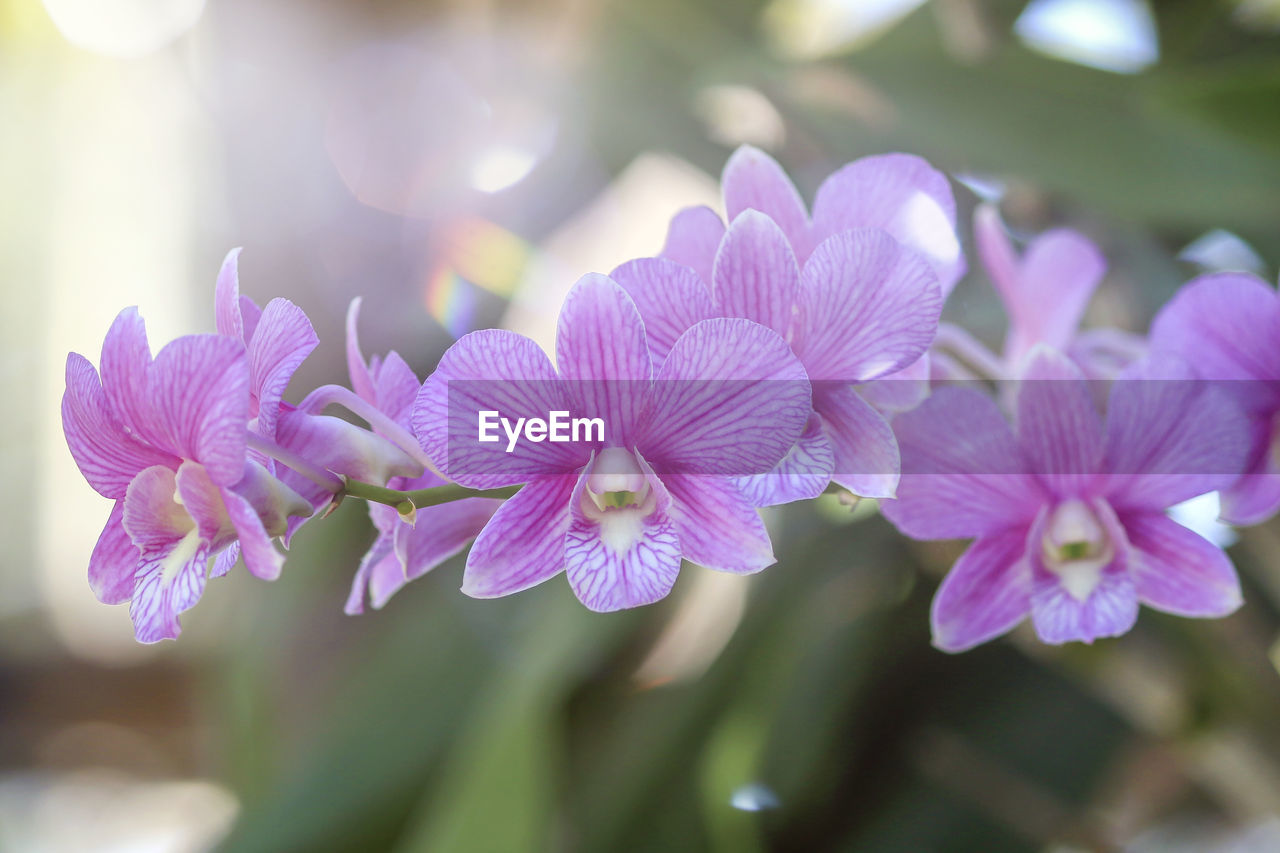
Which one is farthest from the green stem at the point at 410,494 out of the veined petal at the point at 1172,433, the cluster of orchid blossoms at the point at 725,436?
the veined petal at the point at 1172,433

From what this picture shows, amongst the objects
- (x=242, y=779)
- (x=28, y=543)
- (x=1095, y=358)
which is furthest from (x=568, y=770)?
(x=28, y=543)

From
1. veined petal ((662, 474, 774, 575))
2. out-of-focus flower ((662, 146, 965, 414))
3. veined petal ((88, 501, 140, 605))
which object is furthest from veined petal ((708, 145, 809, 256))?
veined petal ((88, 501, 140, 605))

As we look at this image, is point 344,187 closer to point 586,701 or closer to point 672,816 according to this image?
point 586,701

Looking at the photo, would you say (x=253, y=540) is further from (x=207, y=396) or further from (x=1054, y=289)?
(x=1054, y=289)

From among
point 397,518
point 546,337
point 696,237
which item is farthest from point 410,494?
point 546,337

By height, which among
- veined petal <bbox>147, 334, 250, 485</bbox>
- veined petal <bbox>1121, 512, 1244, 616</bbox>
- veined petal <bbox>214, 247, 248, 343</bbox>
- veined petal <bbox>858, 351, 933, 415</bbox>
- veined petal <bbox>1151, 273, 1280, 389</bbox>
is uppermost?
veined petal <bbox>214, 247, 248, 343</bbox>

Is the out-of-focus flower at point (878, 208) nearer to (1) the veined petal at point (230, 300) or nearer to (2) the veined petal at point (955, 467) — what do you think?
(2) the veined petal at point (955, 467)

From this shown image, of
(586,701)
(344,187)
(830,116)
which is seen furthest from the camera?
(344,187)

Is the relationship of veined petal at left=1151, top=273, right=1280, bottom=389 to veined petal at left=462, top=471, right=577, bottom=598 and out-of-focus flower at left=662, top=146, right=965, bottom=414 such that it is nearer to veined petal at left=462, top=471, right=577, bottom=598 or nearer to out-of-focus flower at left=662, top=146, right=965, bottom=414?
out-of-focus flower at left=662, top=146, right=965, bottom=414
